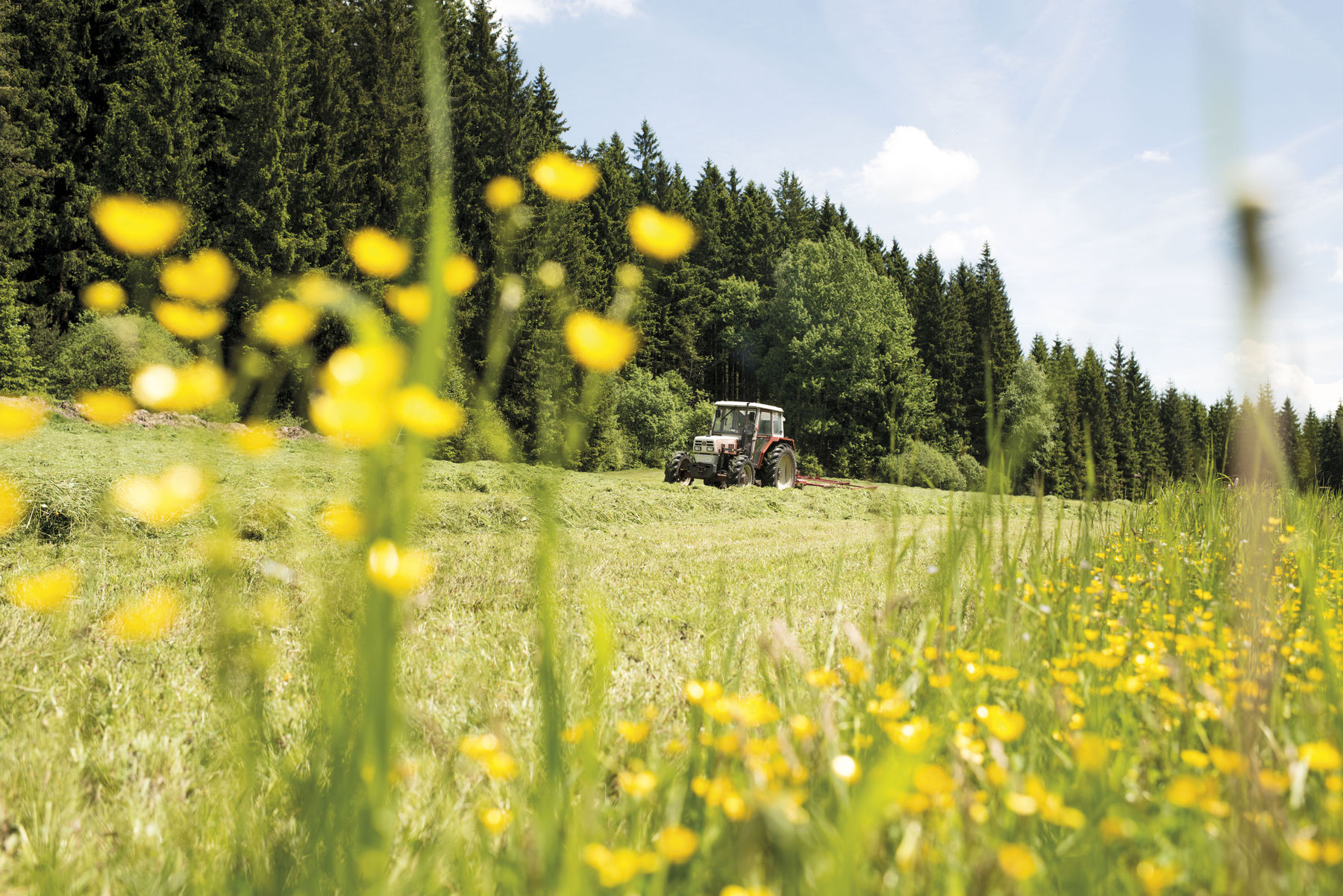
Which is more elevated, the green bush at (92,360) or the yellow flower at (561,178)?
the green bush at (92,360)

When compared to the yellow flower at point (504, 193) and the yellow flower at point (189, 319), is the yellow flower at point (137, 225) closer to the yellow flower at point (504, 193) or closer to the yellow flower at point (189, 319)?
the yellow flower at point (189, 319)

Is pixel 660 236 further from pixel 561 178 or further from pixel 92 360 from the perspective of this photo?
pixel 92 360

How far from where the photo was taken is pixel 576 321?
0.68 metres

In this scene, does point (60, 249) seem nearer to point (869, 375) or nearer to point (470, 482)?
point (470, 482)

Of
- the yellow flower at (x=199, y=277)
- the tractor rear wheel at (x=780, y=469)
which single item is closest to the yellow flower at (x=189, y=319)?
the yellow flower at (x=199, y=277)

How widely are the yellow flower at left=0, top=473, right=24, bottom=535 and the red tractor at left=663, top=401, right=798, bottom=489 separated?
8.85 m

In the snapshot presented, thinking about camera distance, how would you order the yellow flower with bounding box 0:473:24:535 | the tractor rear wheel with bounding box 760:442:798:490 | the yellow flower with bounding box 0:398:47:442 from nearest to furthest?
1. the yellow flower with bounding box 0:398:47:442
2. the yellow flower with bounding box 0:473:24:535
3. the tractor rear wheel with bounding box 760:442:798:490

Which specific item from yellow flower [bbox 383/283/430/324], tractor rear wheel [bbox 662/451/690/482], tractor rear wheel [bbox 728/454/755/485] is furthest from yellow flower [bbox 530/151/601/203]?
tractor rear wheel [bbox 728/454/755/485]

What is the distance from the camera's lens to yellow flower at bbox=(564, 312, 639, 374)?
2.11 feet

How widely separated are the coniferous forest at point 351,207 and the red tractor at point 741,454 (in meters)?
1.91

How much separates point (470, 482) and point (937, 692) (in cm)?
638

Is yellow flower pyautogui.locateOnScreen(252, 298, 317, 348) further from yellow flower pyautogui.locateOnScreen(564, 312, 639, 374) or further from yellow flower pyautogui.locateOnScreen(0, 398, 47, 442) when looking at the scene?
yellow flower pyautogui.locateOnScreen(0, 398, 47, 442)

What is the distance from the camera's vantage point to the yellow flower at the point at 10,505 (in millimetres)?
3533

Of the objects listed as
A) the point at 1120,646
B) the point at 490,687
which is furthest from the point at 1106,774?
the point at 490,687
